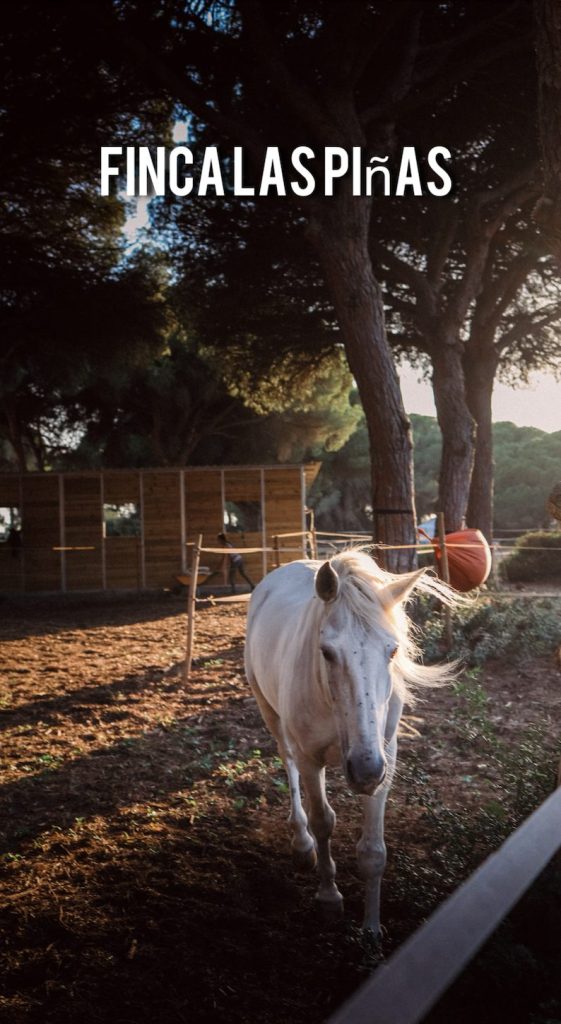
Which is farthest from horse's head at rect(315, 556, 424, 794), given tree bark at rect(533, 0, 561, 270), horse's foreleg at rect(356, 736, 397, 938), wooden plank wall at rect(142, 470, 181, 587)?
wooden plank wall at rect(142, 470, 181, 587)

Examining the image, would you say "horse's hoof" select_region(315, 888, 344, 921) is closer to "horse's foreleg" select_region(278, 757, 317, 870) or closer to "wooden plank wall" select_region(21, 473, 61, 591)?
"horse's foreleg" select_region(278, 757, 317, 870)

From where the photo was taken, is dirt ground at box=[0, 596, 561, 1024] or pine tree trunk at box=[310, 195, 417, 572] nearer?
dirt ground at box=[0, 596, 561, 1024]

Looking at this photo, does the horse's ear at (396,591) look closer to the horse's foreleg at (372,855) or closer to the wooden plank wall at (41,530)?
the horse's foreleg at (372,855)

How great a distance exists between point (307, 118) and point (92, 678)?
23.8ft

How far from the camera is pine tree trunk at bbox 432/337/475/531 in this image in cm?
1252

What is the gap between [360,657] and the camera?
2.52 m

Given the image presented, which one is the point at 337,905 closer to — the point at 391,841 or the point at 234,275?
the point at 391,841

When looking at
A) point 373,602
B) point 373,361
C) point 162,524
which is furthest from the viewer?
point 162,524

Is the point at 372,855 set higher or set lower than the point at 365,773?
lower

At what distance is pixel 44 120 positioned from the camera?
10.3 meters

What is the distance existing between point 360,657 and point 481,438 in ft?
43.9

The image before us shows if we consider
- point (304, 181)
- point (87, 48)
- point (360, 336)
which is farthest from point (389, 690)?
point (87, 48)

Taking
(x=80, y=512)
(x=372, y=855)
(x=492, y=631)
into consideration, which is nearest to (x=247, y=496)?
(x=80, y=512)

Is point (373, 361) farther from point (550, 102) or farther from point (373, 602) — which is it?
point (373, 602)
